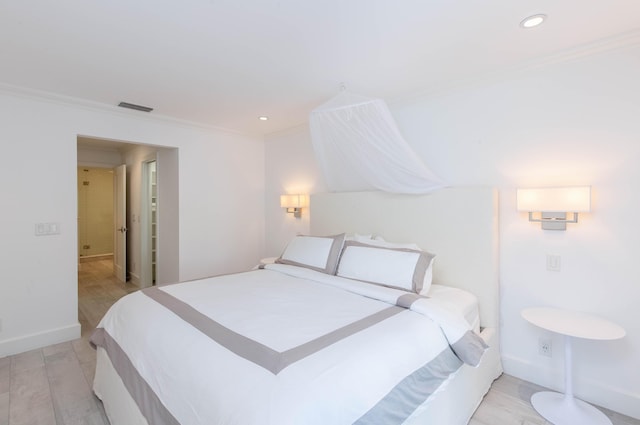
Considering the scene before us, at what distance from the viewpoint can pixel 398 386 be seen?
1.32m

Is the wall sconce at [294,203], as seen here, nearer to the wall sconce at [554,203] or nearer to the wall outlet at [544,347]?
the wall sconce at [554,203]

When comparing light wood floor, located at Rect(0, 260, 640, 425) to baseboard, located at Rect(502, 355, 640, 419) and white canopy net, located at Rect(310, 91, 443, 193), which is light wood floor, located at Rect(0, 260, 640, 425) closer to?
baseboard, located at Rect(502, 355, 640, 419)

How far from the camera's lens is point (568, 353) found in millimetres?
1885

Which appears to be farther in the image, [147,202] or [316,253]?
[147,202]

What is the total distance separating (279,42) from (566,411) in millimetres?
2903

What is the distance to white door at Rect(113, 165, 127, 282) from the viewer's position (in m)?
5.11

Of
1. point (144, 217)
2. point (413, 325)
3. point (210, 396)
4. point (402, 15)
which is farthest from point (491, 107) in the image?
point (144, 217)

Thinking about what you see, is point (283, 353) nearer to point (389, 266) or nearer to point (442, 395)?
point (442, 395)

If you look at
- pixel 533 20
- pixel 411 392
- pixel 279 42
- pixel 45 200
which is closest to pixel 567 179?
pixel 533 20

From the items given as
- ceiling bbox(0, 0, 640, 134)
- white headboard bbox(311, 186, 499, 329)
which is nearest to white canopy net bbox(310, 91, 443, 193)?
white headboard bbox(311, 186, 499, 329)

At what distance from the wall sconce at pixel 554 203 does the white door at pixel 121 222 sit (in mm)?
5570

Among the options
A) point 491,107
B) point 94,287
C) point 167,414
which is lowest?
point 94,287

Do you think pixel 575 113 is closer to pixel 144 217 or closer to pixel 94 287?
pixel 144 217

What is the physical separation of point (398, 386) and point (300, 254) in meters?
1.72
